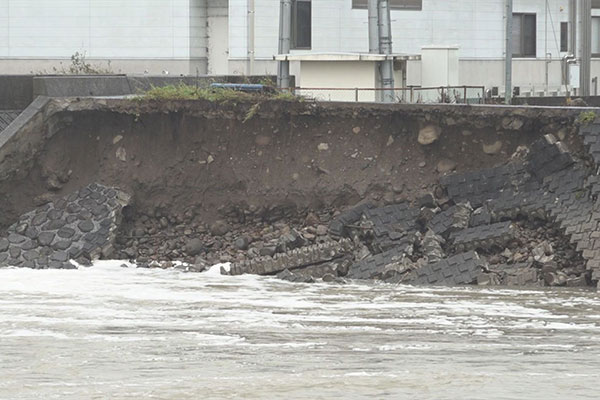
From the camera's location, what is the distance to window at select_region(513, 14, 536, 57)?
156 feet

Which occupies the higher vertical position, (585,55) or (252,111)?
(585,55)

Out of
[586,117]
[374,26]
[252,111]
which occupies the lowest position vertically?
[586,117]

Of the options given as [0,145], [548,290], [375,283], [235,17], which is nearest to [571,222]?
[548,290]

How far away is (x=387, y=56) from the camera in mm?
34219

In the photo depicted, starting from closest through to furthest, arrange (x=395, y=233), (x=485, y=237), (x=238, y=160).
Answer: (x=485, y=237) → (x=395, y=233) → (x=238, y=160)

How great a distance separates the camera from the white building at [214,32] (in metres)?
45.2

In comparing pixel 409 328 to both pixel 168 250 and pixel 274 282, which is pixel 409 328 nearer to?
pixel 274 282

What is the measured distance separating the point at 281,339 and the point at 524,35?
1154 inches

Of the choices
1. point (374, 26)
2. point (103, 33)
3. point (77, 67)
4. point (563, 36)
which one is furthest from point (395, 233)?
point (563, 36)

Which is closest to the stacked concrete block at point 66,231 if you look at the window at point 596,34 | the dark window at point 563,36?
the dark window at point 563,36

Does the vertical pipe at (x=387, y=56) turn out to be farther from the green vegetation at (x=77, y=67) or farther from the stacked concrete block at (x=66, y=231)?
the green vegetation at (x=77, y=67)

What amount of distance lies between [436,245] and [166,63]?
20837 mm

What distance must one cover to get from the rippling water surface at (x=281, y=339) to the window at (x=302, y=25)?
19.7 m

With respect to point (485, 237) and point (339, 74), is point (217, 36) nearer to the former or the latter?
point (339, 74)
